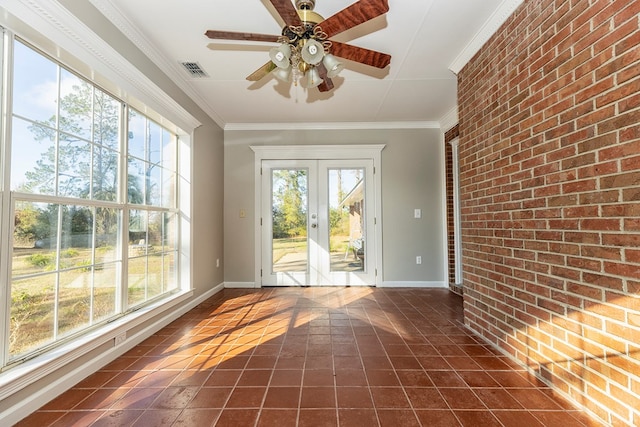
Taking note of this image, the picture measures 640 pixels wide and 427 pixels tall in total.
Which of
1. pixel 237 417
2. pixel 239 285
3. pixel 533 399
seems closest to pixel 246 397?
pixel 237 417

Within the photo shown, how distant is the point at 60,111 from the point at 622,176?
3.02 m

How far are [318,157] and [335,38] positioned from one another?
6.53 feet

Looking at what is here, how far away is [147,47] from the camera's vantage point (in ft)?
7.59

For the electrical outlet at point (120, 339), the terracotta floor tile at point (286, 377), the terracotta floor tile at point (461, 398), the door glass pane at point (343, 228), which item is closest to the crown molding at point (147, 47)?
the door glass pane at point (343, 228)

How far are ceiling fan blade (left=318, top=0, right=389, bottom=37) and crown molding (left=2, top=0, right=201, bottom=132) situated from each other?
4.76 ft

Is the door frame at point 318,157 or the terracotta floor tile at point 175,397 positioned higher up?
the door frame at point 318,157

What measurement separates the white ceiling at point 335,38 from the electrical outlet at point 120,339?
2.23 metres

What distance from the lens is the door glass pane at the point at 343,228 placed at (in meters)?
4.21

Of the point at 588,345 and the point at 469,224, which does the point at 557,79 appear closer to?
the point at 469,224

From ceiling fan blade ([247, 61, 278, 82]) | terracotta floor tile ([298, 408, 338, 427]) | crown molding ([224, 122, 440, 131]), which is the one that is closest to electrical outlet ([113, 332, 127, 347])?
terracotta floor tile ([298, 408, 338, 427])

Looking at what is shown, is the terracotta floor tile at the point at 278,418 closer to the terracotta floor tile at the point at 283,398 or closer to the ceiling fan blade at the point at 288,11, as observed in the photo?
the terracotta floor tile at the point at 283,398

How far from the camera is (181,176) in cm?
319

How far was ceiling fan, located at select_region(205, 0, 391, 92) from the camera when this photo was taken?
143 centimetres

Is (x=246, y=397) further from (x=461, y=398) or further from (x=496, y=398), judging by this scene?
(x=496, y=398)
